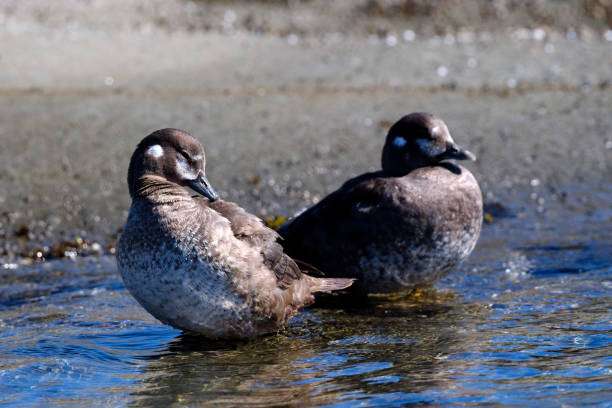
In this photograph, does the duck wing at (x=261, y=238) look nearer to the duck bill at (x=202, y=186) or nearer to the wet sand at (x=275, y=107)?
the duck bill at (x=202, y=186)

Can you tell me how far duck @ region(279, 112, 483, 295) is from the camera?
7.19m

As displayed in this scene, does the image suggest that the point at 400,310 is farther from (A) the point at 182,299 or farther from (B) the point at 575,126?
(B) the point at 575,126

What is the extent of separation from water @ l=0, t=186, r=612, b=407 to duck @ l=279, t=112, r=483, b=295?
0.32 metres

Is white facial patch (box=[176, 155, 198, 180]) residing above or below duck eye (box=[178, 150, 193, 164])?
below

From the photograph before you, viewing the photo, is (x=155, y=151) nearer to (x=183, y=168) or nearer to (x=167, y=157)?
(x=167, y=157)

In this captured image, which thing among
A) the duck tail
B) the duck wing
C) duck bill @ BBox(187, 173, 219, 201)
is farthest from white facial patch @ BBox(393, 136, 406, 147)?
duck bill @ BBox(187, 173, 219, 201)

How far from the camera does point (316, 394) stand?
5.43 m

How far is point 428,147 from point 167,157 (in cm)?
228

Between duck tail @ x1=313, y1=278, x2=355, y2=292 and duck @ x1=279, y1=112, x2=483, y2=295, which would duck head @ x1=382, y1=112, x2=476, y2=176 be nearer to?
duck @ x1=279, y1=112, x2=483, y2=295

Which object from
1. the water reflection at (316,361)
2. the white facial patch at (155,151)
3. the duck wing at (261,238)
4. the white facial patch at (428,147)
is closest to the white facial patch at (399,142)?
the white facial patch at (428,147)

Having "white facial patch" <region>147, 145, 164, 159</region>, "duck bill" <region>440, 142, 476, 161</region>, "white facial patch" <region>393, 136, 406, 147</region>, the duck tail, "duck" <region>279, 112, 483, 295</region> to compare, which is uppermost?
"white facial patch" <region>147, 145, 164, 159</region>

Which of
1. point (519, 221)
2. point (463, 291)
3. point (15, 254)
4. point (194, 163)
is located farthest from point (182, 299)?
point (519, 221)

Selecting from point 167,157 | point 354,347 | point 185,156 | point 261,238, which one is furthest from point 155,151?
point 354,347

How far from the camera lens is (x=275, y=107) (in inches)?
484
